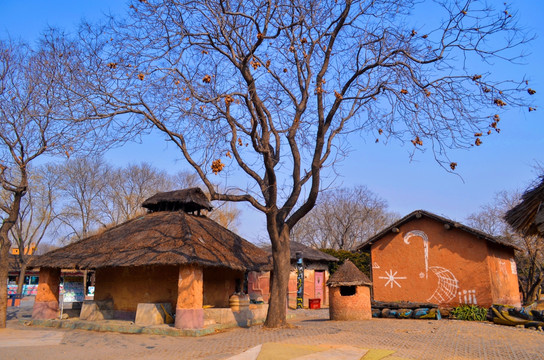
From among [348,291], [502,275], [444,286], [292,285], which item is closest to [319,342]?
[348,291]

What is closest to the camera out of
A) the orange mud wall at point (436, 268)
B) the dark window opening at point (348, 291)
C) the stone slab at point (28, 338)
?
the stone slab at point (28, 338)

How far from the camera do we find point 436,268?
18141 millimetres

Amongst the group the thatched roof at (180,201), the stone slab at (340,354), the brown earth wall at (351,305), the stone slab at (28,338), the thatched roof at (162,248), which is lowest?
the stone slab at (28,338)

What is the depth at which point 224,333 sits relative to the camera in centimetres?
1335

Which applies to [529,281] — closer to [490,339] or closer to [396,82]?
[490,339]

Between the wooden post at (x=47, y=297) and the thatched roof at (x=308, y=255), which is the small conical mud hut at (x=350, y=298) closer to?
the thatched roof at (x=308, y=255)

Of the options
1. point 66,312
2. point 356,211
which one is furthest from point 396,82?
point 356,211

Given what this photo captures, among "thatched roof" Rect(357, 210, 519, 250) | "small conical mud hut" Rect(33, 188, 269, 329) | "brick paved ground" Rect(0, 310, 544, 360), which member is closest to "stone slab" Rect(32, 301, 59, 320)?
"small conical mud hut" Rect(33, 188, 269, 329)

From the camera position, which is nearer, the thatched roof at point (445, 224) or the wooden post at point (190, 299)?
the wooden post at point (190, 299)

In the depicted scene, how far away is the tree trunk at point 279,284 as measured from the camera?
13.0 metres

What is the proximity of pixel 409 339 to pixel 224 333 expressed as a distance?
586 cm

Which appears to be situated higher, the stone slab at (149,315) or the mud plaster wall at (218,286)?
the mud plaster wall at (218,286)

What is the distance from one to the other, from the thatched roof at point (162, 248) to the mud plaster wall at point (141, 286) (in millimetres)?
1142

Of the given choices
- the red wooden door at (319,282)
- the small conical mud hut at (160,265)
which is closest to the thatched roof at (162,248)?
the small conical mud hut at (160,265)
